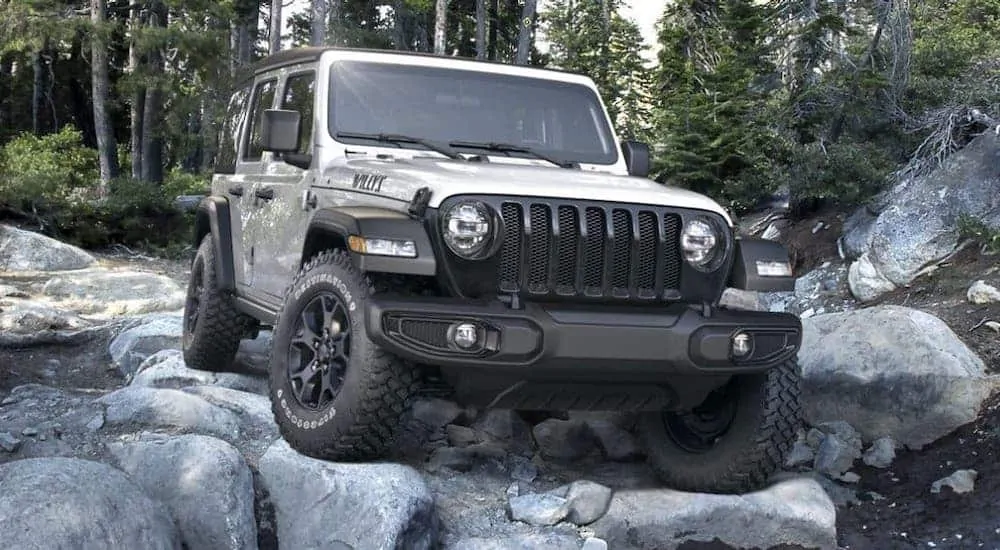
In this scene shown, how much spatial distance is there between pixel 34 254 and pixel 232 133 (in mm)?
8423

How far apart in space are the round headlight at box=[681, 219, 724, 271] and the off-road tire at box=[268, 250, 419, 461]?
1.37 meters

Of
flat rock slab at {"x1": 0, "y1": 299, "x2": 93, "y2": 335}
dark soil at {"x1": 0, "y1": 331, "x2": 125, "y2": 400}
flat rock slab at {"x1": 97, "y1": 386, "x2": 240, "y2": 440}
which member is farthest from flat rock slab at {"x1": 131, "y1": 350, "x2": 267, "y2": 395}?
flat rock slab at {"x1": 0, "y1": 299, "x2": 93, "y2": 335}

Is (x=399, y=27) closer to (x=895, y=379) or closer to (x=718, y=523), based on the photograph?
(x=895, y=379)

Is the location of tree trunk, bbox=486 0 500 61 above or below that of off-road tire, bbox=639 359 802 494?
above

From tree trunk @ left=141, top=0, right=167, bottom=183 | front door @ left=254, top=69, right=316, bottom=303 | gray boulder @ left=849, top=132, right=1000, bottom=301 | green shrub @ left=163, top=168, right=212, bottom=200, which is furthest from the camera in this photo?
green shrub @ left=163, top=168, right=212, bottom=200

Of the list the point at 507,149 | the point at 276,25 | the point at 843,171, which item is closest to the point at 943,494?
the point at 507,149

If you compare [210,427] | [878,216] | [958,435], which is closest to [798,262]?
[878,216]

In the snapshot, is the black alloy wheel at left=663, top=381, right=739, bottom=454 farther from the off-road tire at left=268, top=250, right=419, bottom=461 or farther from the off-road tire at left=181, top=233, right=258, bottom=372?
the off-road tire at left=181, top=233, right=258, bottom=372

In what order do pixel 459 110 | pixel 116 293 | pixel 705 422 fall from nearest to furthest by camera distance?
pixel 705 422
pixel 459 110
pixel 116 293

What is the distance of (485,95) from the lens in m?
5.84

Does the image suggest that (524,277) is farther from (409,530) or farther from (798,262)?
(798,262)

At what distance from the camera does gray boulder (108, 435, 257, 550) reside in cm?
447

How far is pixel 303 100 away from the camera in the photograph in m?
6.04

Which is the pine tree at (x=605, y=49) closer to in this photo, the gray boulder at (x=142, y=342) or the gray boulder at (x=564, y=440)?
the gray boulder at (x=142, y=342)
